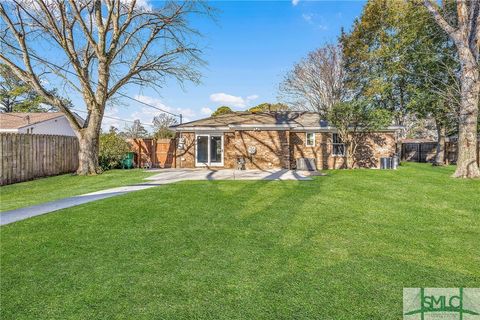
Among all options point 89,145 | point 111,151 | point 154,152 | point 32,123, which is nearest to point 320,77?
point 154,152

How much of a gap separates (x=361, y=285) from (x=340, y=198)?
188 inches

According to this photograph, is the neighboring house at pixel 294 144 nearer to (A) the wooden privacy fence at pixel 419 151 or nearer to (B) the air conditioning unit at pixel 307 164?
(B) the air conditioning unit at pixel 307 164

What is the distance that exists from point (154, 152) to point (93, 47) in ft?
25.4

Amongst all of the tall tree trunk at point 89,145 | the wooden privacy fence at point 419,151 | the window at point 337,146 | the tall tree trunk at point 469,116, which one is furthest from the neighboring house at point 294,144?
the wooden privacy fence at point 419,151

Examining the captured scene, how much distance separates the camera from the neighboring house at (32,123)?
836 inches

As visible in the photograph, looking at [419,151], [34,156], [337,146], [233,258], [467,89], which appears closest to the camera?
[233,258]

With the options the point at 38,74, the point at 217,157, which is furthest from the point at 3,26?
the point at 217,157

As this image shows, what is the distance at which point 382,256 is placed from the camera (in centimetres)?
401

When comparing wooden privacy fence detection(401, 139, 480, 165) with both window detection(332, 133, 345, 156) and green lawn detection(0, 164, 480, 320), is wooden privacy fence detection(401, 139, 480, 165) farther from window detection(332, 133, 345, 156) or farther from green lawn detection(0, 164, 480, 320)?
green lawn detection(0, 164, 480, 320)

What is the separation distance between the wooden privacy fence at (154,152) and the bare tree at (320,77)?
14.0m

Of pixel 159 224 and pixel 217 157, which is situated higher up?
pixel 217 157

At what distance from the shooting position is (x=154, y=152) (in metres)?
19.7

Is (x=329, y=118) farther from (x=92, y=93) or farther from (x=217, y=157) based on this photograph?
(x=92, y=93)

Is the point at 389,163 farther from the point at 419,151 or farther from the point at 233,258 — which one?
the point at 233,258
